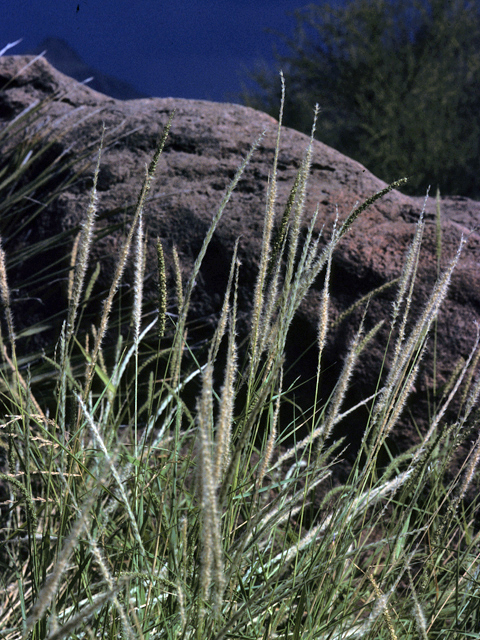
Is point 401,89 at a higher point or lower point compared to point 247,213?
higher

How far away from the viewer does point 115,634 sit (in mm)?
819

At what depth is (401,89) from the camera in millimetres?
6809

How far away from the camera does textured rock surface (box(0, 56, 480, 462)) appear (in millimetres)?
1704

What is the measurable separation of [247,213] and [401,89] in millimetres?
5863

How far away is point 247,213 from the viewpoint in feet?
5.96

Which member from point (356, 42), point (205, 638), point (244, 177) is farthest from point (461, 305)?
point (356, 42)

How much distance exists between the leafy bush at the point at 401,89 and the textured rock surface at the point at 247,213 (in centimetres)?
451

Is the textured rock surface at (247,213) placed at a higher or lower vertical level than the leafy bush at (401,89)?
lower

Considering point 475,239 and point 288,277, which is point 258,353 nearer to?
point 288,277

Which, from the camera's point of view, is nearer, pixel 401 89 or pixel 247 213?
pixel 247 213

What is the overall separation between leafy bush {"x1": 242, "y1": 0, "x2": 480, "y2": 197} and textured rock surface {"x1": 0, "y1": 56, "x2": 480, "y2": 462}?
14.8ft

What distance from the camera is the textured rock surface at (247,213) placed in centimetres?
170

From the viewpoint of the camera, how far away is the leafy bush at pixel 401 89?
21.6 ft

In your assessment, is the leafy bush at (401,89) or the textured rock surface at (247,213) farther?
the leafy bush at (401,89)
